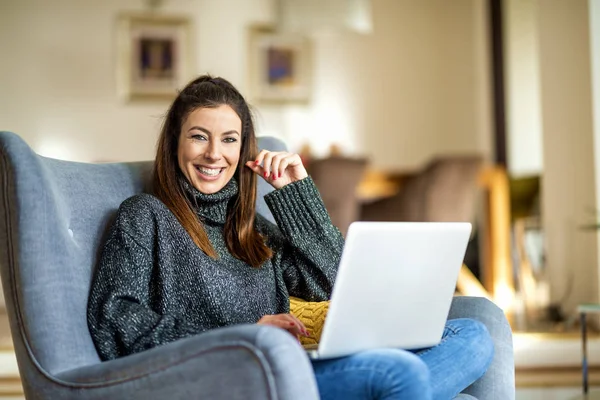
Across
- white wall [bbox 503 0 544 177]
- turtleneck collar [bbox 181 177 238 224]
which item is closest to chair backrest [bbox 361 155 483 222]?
white wall [bbox 503 0 544 177]

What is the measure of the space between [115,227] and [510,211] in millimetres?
3953

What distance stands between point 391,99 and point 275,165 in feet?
15.2

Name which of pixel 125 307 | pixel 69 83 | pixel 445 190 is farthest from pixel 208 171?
pixel 69 83

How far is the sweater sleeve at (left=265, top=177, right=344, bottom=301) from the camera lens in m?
1.94

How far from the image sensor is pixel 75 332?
1456mm

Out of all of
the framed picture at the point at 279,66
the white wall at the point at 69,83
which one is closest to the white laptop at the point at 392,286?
the white wall at the point at 69,83

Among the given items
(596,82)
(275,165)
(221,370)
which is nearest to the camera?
(221,370)

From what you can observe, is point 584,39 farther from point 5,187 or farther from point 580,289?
point 5,187

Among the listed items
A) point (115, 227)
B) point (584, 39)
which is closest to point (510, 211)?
point (584, 39)

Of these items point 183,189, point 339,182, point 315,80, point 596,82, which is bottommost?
point 339,182

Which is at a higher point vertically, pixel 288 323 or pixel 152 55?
pixel 152 55

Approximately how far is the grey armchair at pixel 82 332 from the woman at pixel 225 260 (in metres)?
0.07

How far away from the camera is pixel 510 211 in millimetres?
5223

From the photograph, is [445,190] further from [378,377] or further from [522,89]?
[378,377]
